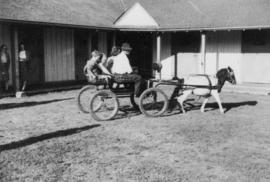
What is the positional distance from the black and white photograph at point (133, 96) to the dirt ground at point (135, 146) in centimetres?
2

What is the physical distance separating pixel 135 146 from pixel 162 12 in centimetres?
1485

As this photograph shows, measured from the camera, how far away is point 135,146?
689 cm

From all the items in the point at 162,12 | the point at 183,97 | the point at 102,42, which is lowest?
the point at 183,97

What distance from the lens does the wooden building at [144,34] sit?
626 inches

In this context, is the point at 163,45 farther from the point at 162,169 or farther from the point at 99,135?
the point at 162,169

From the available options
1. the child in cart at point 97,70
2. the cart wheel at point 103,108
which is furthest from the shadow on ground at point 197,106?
the child in cart at point 97,70

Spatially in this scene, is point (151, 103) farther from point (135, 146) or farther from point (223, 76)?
point (135, 146)

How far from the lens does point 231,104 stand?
1239 centimetres

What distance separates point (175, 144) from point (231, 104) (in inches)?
232

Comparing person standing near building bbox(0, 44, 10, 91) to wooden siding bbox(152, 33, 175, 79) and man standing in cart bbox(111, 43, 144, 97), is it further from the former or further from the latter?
wooden siding bbox(152, 33, 175, 79)

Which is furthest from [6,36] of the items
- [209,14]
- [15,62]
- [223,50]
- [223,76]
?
[223,50]

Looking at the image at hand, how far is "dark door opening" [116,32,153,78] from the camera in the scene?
71.4 ft

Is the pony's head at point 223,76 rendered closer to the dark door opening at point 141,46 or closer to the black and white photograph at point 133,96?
the black and white photograph at point 133,96

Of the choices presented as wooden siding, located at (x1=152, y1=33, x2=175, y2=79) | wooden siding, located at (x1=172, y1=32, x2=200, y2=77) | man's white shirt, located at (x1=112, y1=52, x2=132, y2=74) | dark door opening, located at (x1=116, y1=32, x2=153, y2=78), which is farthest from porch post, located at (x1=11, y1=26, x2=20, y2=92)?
wooden siding, located at (x1=172, y1=32, x2=200, y2=77)
